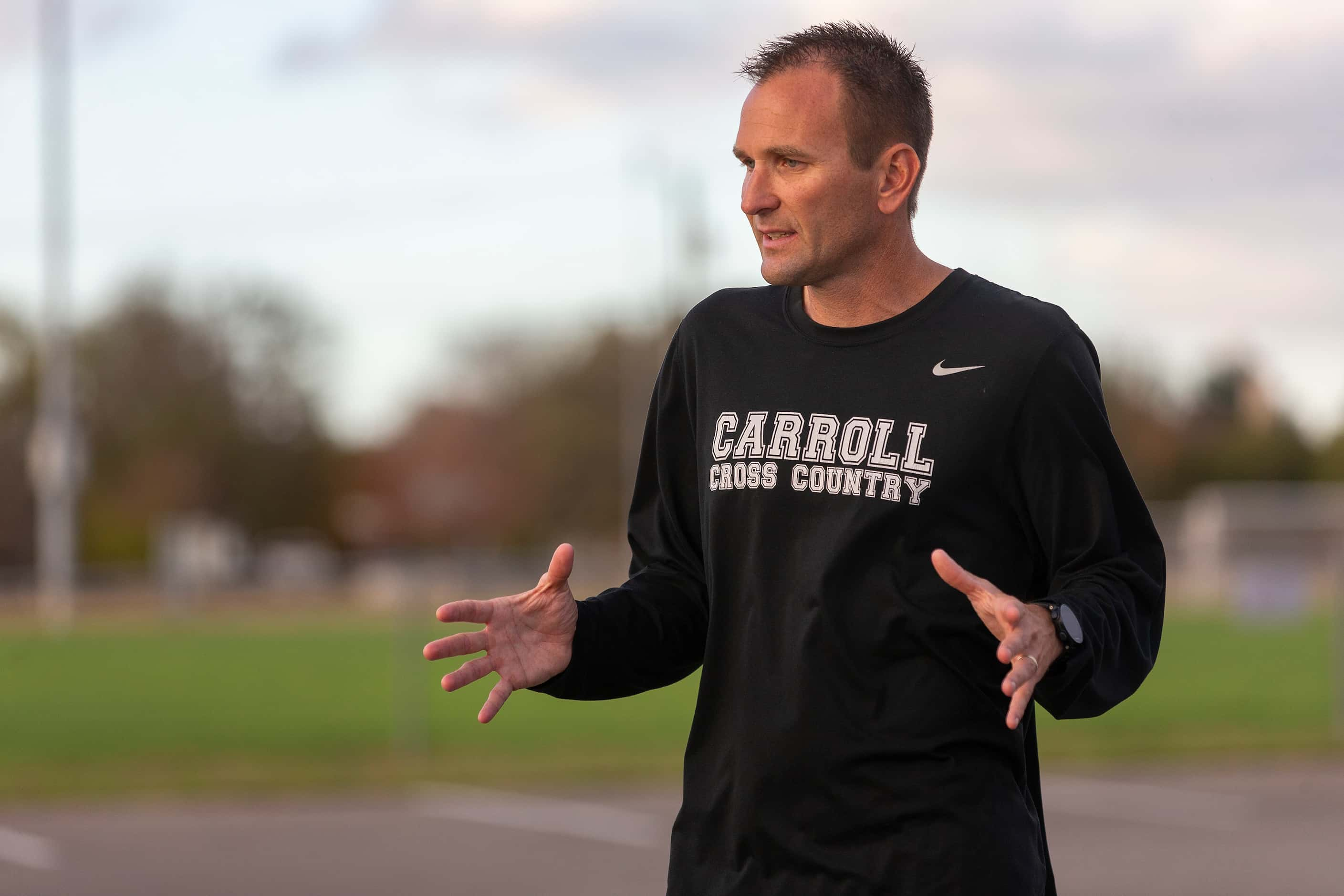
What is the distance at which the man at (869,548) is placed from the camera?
8.45 ft

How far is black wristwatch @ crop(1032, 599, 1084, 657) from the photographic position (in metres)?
2.39

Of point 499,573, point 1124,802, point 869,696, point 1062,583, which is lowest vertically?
point 499,573

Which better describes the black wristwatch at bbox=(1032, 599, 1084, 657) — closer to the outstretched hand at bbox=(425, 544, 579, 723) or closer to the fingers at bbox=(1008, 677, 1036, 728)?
the fingers at bbox=(1008, 677, 1036, 728)

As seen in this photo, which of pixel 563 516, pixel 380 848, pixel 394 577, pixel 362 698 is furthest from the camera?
pixel 563 516

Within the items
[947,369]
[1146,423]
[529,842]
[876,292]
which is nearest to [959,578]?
[947,369]

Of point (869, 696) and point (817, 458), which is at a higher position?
point (817, 458)

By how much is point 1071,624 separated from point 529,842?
9527 mm

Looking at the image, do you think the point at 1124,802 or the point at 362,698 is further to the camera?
the point at 362,698

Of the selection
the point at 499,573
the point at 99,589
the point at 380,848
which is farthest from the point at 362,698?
the point at 499,573

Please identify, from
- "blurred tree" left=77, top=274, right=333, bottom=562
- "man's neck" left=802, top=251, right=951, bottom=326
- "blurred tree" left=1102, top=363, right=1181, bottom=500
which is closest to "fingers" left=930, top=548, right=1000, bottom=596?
"man's neck" left=802, top=251, right=951, bottom=326

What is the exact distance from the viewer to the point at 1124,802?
1288cm

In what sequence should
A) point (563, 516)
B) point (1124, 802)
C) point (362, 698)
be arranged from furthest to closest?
point (563, 516)
point (362, 698)
point (1124, 802)

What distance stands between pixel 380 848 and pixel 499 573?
44432 millimetres

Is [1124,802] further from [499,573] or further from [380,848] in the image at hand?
[499,573]
